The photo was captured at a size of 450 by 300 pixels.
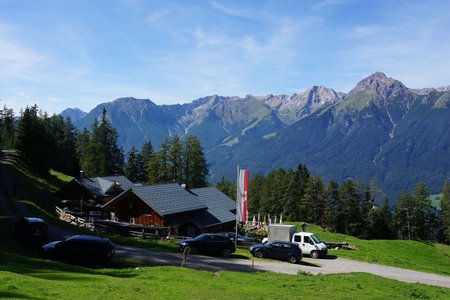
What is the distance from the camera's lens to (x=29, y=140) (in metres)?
76.8

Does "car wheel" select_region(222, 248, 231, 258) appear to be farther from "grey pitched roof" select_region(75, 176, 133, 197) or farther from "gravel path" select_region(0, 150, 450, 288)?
"grey pitched roof" select_region(75, 176, 133, 197)

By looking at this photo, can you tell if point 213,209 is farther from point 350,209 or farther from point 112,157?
point 350,209

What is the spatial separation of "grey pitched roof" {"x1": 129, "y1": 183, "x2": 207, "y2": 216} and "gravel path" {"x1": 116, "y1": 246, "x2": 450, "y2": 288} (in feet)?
49.8

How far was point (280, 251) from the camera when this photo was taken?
118 feet

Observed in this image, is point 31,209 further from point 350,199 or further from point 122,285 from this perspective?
point 350,199

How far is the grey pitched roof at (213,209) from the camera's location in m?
54.8

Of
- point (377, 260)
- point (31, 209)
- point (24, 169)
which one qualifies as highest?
point (24, 169)

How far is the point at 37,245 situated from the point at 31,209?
18289 mm

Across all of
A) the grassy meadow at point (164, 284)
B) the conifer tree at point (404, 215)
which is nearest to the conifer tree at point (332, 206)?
the conifer tree at point (404, 215)

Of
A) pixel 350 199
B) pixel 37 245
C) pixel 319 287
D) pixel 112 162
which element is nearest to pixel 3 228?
pixel 37 245

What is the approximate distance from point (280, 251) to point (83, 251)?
17053mm

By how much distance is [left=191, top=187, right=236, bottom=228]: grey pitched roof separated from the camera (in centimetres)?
5478

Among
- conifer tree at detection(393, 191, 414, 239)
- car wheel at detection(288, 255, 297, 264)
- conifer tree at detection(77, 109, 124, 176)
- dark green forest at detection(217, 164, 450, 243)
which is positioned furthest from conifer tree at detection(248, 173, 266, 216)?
car wheel at detection(288, 255, 297, 264)

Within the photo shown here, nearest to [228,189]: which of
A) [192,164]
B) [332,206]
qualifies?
[332,206]
